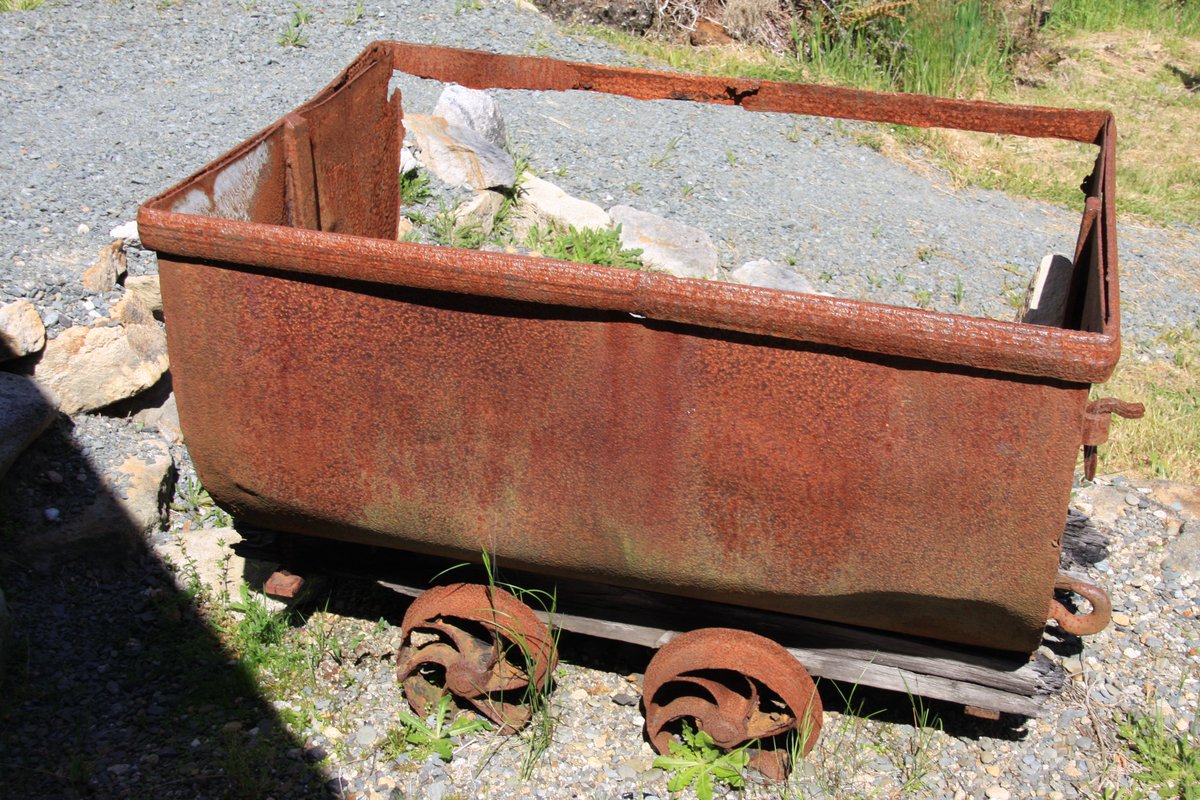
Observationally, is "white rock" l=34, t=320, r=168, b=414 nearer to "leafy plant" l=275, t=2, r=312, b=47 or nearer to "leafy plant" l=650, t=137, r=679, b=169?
"leafy plant" l=275, t=2, r=312, b=47

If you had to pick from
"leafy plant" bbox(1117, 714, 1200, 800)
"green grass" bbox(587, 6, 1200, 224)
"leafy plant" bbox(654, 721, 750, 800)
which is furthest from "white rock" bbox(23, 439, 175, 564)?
"green grass" bbox(587, 6, 1200, 224)

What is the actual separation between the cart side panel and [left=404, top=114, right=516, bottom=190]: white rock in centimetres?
265

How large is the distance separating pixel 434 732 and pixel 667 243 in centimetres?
287

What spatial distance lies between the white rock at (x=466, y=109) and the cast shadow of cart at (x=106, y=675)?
98.2 inches

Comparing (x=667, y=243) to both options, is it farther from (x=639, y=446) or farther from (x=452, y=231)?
(x=639, y=446)

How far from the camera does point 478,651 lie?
2562 mm

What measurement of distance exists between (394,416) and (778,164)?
431 centimetres

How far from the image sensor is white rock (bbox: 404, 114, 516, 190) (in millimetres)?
4730

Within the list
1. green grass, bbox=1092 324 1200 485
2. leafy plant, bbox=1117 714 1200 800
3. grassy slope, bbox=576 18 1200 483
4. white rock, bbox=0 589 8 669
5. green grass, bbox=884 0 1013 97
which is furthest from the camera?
green grass, bbox=884 0 1013 97

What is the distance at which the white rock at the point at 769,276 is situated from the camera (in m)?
4.79

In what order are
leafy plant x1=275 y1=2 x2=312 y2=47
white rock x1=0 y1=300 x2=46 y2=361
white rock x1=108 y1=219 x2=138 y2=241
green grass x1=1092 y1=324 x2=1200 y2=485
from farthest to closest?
leafy plant x1=275 y1=2 x2=312 y2=47, green grass x1=1092 y1=324 x2=1200 y2=485, white rock x1=108 y1=219 x2=138 y2=241, white rock x1=0 y1=300 x2=46 y2=361

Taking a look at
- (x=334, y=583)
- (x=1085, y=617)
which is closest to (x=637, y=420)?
(x=1085, y=617)

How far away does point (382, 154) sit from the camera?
3494 millimetres

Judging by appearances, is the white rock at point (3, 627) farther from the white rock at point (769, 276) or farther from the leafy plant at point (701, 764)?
the white rock at point (769, 276)
